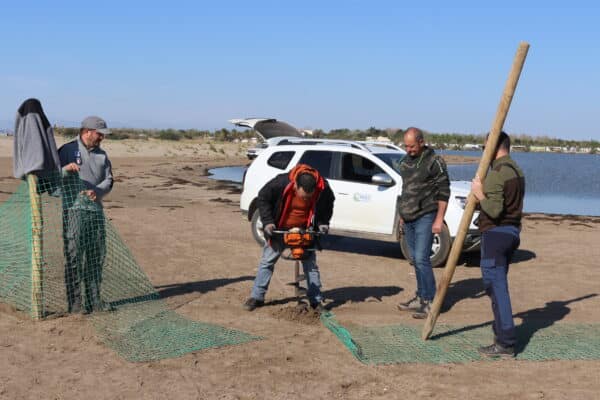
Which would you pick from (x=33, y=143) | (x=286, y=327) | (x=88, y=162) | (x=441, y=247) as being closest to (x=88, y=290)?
(x=88, y=162)

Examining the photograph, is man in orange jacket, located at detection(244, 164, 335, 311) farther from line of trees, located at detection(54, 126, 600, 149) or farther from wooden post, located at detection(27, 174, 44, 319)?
line of trees, located at detection(54, 126, 600, 149)

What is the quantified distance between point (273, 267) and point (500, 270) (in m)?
2.64

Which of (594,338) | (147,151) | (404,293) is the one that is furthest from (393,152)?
(147,151)

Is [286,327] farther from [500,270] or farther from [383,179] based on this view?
[383,179]

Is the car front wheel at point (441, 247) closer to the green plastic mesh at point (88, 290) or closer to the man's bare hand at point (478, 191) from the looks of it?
the green plastic mesh at point (88, 290)

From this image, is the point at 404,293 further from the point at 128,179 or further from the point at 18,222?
the point at 128,179

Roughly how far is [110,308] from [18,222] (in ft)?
8.26

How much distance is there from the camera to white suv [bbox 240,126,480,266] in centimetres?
1127

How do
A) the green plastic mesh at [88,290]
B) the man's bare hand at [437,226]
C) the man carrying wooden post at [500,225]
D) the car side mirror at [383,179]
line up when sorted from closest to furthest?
the man carrying wooden post at [500,225]
the green plastic mesh at [88,290]
the man's bare hand at [437,226]
the car side mirror at [383,179]

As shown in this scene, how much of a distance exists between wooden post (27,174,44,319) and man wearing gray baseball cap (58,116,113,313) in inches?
9.9

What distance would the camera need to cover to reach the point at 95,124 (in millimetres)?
7410

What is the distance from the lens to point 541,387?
5898 millimetres

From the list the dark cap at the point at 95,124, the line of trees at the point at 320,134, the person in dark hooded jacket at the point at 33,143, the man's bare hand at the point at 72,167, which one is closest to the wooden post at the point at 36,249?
the person in dark hooded jacket at the point at 33,143

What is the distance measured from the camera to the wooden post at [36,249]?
7332 millimetres
